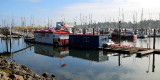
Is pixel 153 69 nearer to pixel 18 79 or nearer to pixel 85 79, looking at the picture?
pixel 85 79

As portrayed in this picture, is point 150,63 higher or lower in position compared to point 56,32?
lower

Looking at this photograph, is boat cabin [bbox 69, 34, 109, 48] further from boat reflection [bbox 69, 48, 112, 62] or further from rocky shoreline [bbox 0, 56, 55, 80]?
rocky shoreline [bbox 0, 56, 55, 80]

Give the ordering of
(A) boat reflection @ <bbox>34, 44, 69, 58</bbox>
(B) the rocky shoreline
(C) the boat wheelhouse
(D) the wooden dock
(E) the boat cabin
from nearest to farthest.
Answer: (B) the rocky shoreline < (D) the wooden dock < (A) boat reflection @ <bbox>34, 44, 69, 58</bbox> < (E) the boat cabin < (C) the boat wheelhouse

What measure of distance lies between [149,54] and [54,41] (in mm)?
24067

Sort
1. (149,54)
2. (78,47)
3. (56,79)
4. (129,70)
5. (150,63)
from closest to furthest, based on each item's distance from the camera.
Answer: (56,79) → (129,70) → (150,63) → (149,54) → (78,47)

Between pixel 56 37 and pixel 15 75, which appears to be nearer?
pixel 15 75

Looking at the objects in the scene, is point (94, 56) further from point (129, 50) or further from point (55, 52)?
point (55, 52)

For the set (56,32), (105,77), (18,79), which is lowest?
(105,77)

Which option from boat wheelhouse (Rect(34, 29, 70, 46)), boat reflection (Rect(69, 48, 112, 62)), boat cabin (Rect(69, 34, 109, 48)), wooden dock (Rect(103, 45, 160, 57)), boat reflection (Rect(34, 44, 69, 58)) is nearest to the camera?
boat reflection (Rect(69, 48, 112, 62))

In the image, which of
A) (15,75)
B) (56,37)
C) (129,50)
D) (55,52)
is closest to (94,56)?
(129,50)

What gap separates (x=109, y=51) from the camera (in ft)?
105

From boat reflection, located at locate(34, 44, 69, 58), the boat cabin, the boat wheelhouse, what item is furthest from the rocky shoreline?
the boat wheelhouse

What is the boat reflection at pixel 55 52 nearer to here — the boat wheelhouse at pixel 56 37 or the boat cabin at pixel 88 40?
the boat cabin at pixel 88 40

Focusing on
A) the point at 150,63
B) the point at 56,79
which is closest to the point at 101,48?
the point at 150,63
